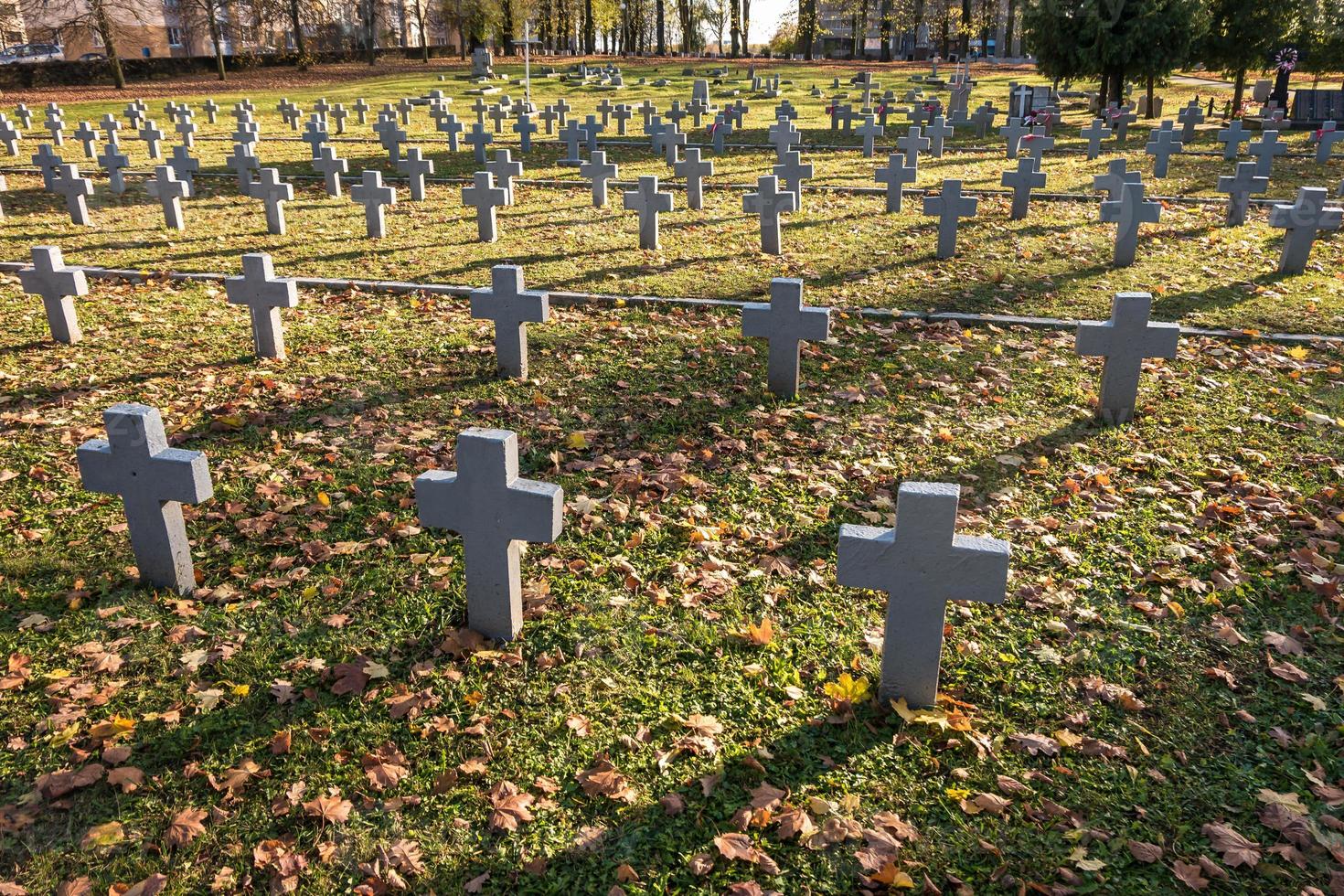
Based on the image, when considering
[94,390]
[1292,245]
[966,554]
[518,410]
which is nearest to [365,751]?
[966,554]

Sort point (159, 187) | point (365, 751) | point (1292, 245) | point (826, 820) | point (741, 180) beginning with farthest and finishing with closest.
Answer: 1. point (741, 180)
2. point (159, 187)
3. point (1292, 245)
4. point (365, 751)
5. point (826, 820)

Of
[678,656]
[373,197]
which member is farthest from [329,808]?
[373,197]

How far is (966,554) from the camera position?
3.42m

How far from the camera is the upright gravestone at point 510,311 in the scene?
6956 millimetres

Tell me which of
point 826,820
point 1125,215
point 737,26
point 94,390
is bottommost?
point 826,820

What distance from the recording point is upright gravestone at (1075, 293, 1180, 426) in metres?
6.18

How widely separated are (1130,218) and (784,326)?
6.03 m

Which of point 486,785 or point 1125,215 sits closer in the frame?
point 486,785

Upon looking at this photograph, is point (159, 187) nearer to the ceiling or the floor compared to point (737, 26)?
nearer to the floor

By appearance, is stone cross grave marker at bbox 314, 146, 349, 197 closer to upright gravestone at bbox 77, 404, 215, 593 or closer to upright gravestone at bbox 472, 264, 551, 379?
upright gravestone at bbox 472, 264, 551, 379

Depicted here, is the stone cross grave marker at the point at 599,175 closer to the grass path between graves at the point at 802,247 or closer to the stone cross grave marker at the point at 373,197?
the grass path between graves at the point at 802,247

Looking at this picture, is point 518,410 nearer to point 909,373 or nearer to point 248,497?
point 248,497

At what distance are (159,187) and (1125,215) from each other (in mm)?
12338

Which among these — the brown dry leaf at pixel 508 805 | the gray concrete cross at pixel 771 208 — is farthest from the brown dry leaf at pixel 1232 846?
the gray concrete cross at pixel 771 208
